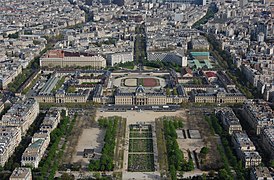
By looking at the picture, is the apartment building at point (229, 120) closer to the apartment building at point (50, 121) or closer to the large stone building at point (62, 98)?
the large stone building at point (62, 98)

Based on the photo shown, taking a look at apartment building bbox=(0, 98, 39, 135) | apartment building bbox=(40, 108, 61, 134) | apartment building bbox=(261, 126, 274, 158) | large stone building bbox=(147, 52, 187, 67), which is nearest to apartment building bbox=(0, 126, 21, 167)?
apartment building bbox=(0, 98, 39, 135)

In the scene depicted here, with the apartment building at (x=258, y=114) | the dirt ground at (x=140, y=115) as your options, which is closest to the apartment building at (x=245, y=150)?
the apartment building at (x=258, y=114)

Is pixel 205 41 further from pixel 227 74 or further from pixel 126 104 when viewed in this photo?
pixel 126 104

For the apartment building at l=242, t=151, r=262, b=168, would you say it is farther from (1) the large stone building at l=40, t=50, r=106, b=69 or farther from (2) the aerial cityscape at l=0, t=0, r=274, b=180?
(1) the large stone building at l=40, t=50, r=106, b=69

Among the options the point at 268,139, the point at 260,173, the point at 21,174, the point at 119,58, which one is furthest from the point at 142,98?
the point at 21,174

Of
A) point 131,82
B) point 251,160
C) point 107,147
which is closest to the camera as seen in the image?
point 251,160

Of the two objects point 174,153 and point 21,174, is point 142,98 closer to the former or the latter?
point 174,153

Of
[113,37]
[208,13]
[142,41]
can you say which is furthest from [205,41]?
[208,13]
